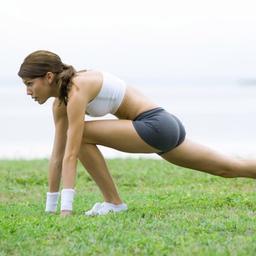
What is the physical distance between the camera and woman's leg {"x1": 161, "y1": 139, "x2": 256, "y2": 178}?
7.80 m

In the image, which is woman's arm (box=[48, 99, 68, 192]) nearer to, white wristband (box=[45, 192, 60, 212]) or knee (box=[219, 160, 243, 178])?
white wristband (box=[45, 192, 60, 212])

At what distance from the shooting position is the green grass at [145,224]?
20.6 feet

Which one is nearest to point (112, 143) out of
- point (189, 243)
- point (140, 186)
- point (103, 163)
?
point (103, 163)

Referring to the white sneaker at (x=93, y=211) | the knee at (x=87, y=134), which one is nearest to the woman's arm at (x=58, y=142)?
the knee at (x=87, y=134)

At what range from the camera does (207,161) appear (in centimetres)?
784

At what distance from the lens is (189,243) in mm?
6336

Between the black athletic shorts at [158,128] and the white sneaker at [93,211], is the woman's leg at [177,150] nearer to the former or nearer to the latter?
the black athletic shorts at [158,128]

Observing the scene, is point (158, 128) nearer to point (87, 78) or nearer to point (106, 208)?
point (87, 78)

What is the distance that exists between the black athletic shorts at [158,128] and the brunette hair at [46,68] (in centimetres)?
56

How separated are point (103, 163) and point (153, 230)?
3.43 ft

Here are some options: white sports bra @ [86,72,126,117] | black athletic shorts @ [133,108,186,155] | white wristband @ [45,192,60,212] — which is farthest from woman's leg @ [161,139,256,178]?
white wristband @ [45,192,60,212]

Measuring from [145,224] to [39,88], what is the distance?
128cm

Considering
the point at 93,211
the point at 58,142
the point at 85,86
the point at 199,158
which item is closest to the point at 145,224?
the point at 93,211

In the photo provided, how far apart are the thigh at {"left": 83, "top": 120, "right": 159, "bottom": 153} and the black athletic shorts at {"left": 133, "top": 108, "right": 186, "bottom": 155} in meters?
0.05
